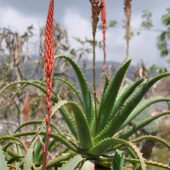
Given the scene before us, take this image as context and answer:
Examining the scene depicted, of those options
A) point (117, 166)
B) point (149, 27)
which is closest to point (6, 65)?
point (117, 166)

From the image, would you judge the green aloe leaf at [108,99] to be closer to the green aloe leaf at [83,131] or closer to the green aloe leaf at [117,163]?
the green aloe leaf at [83,131]

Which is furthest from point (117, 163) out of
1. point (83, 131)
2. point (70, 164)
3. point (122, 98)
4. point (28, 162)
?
point (122, 98)

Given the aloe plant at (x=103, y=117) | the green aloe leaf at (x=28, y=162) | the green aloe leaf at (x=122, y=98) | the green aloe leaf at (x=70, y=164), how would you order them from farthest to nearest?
the green aloe leaf at (x=122, y=98)
the aloe plant at (x=103, y=117)
the green aloe leaf at (x=70, y=164)
the green aloe leaf at (x=28, y=162)

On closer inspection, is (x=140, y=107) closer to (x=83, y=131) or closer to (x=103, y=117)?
(x=103, y=117)

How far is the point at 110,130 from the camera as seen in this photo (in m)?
1.98

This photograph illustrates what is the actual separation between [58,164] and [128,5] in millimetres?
571

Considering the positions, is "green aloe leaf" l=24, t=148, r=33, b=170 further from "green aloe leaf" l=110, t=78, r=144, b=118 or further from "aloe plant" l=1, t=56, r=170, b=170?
"green aloe leaf" l=110, t=78, r=144, b=118

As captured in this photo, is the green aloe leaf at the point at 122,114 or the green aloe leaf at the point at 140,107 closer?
the green aloe leaf at the point at 122,114

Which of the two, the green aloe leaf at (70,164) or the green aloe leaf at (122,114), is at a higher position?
the green aloe leaf at (122,114)

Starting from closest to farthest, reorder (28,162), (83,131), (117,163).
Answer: (28,162) < (117,163) < (83,131)

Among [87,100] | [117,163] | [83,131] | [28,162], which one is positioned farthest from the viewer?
[87,100]

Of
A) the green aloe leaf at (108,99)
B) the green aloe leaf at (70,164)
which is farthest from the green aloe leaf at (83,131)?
the green aloe leaf at (70,164)

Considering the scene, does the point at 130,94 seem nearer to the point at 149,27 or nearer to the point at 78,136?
the point at 78,136

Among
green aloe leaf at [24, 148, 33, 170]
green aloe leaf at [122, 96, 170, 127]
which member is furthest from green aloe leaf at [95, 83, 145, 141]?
green aloe leaf at [24, 148, 33, 170]
